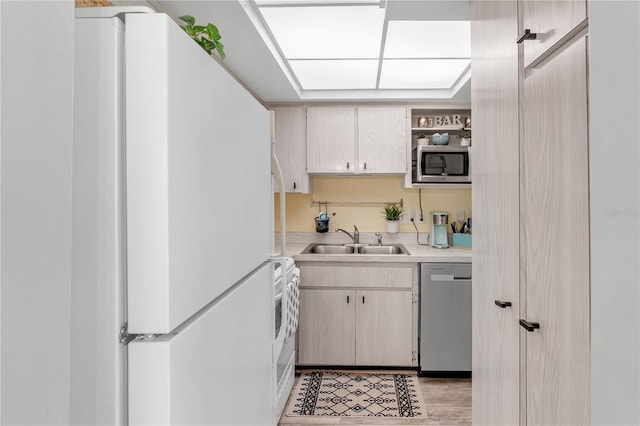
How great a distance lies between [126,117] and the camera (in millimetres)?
613

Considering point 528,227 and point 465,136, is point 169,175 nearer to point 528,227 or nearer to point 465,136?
point 528,227

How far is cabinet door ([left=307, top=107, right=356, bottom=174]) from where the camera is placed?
3508 millimetres

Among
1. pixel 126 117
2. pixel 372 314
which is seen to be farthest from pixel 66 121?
pixel 372 314

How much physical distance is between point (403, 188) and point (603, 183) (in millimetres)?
3476

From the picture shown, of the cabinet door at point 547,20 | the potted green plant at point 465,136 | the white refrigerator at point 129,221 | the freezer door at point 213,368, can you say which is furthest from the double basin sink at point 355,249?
the white refrigerator at point 129,221

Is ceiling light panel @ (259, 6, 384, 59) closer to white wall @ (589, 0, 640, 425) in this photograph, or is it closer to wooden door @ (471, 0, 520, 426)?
wooden door @ (471, 0, 520, 426)

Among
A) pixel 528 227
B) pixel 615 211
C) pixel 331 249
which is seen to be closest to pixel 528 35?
pixel 528 227

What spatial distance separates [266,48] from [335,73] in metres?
0.76

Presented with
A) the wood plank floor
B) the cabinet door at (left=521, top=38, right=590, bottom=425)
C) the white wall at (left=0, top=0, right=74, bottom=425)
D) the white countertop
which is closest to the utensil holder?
the white countertop

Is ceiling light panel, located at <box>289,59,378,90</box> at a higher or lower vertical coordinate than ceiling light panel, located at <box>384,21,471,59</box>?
higher

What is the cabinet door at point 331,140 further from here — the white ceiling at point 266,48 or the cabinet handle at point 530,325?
the cabinet handle at point 530,325

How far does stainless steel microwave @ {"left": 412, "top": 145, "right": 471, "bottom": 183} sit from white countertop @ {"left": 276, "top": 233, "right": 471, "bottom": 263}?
608 mm

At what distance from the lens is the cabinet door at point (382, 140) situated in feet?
11.4

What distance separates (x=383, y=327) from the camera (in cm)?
313
